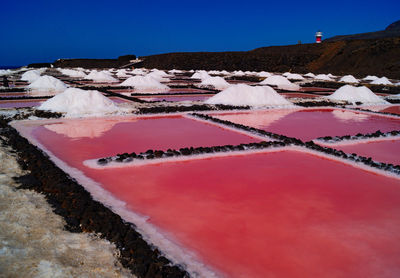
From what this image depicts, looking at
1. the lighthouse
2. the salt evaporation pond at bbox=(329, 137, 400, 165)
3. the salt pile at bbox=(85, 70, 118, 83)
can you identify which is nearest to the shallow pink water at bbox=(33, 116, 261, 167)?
the salt evaporation pond at bbox=(329, 137, 400, 165)

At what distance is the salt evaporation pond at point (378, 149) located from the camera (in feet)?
16.6

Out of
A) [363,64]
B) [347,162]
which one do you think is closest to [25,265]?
[347,162]

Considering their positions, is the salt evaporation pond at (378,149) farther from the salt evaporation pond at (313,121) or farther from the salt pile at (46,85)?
the salt pile at (46,85)

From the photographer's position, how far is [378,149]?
18.3 feet

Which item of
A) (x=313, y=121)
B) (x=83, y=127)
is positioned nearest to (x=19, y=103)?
(x=83, y=127)

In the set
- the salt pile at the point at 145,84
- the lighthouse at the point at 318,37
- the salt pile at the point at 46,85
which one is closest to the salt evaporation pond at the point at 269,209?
the salt pile at the point at 46,85

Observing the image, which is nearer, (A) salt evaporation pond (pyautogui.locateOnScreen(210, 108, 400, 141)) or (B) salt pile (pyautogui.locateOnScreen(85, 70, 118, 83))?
(A) salt evaporation pond (pyautogui.locateOnScreen(210, 108, 400, 141))

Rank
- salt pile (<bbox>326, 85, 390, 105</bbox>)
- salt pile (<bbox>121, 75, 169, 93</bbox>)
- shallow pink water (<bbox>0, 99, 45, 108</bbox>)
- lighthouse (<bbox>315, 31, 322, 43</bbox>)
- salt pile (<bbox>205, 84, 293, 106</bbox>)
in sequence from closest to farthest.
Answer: shallow pink water (<bbox>0, 99, 45, 108</bbox>), salt pile (<bbox>205, 84, 293, 106</bbox>), salt pile (<bbox>326, 85, 390, 105</bbox>), salt pile (<bbox>121, 75, 169, 93</bbox>), lighthouse (<bbox>315, 31, 322, 43</bbox>)

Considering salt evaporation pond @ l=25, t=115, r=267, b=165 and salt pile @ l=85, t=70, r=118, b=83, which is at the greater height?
salt pile @ l=85, t=70, r=118, b=83

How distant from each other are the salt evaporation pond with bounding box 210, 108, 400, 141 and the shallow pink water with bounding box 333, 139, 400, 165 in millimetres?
731

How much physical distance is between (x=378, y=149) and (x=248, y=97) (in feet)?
16.7

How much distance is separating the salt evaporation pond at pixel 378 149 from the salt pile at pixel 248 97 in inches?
172

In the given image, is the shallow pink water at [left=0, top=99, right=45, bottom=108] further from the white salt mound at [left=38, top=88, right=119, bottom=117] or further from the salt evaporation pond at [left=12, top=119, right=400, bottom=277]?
the salt evaporation pond at [left=12, top=119, right=400, bottom=277]

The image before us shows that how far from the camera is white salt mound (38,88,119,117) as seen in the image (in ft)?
26.9
